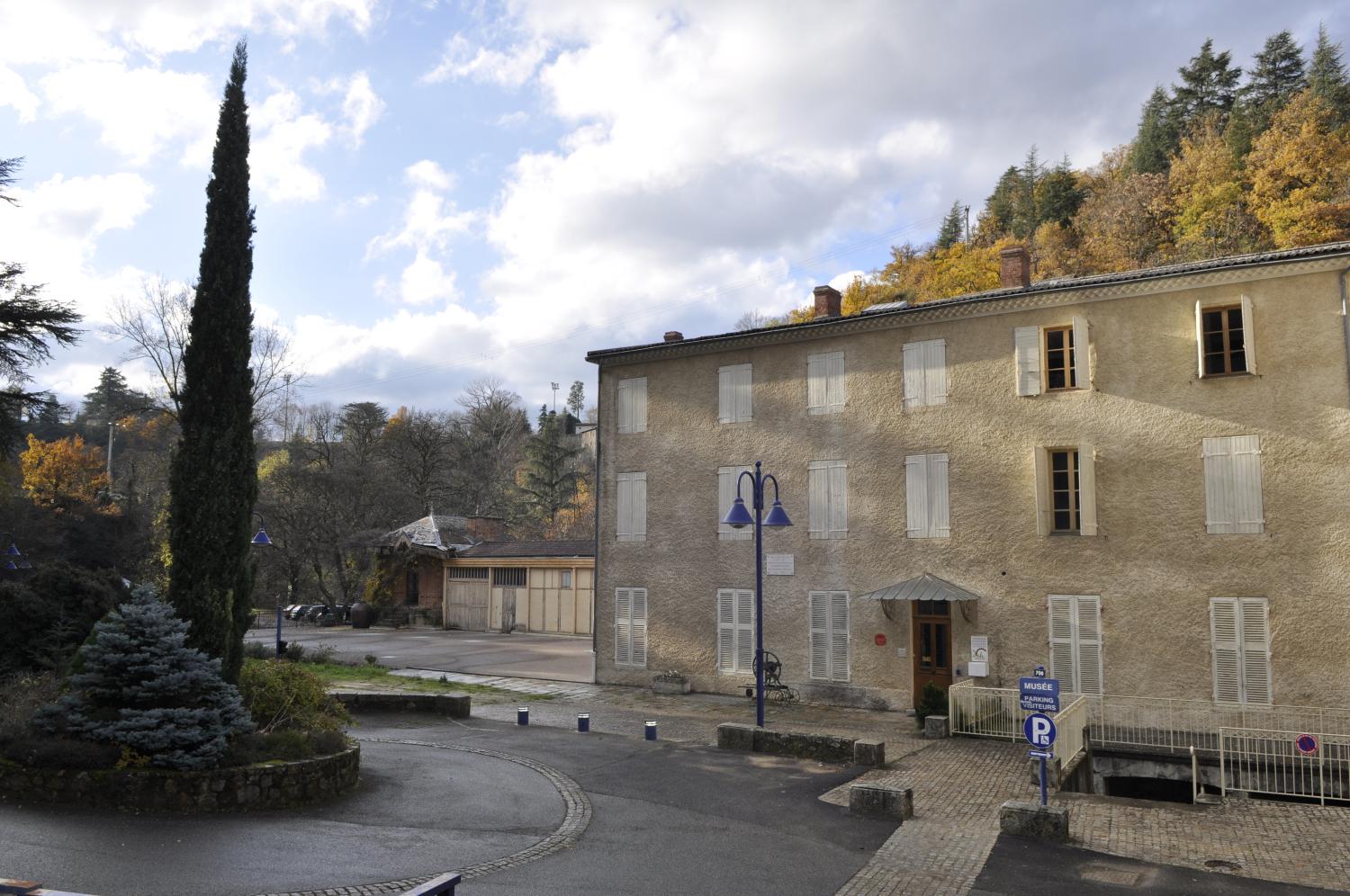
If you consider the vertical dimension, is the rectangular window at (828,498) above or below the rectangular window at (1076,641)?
above

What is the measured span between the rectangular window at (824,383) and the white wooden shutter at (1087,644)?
6.70 meters

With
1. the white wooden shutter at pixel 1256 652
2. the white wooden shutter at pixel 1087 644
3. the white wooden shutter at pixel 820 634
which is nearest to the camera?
the white wooden shutter at pixel 1256 652

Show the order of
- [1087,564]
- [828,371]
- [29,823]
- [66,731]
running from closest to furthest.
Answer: [29,823] → [66,731] → [1087,564] → [828,371]

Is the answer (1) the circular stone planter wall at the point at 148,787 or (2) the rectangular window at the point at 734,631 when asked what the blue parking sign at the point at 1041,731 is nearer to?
(1) the circular stone planter wall at the point at 148,787

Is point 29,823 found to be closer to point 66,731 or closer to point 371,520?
point 66,731

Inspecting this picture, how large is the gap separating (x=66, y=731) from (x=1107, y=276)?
18.9 m

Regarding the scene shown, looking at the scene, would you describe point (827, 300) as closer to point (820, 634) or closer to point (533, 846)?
point (820, 634)

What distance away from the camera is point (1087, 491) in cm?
1777

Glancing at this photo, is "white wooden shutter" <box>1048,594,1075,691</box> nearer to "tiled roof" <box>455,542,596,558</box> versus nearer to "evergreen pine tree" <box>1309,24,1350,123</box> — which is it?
"tiled roof" <box>455,542,596,558</box>

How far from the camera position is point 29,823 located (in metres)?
9.30

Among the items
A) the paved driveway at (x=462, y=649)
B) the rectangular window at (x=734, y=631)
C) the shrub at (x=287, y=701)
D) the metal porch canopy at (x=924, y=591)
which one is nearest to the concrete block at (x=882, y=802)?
the shrub at (x=287, y=701)

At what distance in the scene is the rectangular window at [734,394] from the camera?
72.9 ft

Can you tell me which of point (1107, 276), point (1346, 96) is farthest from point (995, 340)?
point (1346, 96)

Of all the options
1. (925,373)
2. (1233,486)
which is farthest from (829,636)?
(1233,486)
